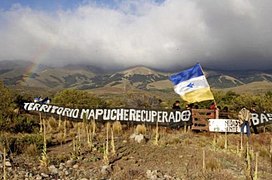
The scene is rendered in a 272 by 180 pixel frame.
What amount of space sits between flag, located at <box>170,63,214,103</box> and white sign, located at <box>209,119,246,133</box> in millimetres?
1473

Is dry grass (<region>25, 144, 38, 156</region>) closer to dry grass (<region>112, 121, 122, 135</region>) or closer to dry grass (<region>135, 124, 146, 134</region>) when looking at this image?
dry grass (<region>112, 121, 122, 135</region>)

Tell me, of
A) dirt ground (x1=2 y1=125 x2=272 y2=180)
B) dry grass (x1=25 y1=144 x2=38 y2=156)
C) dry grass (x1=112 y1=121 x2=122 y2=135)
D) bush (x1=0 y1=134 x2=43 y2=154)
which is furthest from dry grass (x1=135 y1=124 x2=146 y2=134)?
dry grass (x1=25 y1=144 x2=38 y2=156)

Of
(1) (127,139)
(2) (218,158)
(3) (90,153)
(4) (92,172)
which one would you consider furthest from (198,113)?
(4) (92,172)

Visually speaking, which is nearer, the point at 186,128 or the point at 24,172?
the point at 24,172

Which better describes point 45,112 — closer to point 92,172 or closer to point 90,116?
point 90,116

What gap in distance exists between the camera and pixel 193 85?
744 inches

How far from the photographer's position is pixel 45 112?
25047 mm

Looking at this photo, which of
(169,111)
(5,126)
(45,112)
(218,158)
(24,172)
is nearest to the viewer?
(24,172)

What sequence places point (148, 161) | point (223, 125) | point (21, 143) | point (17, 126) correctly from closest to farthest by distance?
1. point (148, 161)
2. point (21, 143)
3. point (223, 125)
4. point (17, 126)

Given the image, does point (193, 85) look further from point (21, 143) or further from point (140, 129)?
point (21, 143)

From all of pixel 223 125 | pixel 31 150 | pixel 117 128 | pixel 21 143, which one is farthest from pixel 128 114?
pixel 31 150

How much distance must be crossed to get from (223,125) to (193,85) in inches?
104

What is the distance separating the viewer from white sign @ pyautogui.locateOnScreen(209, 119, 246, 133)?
1927 centimetres

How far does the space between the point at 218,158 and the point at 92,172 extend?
4.71 m
